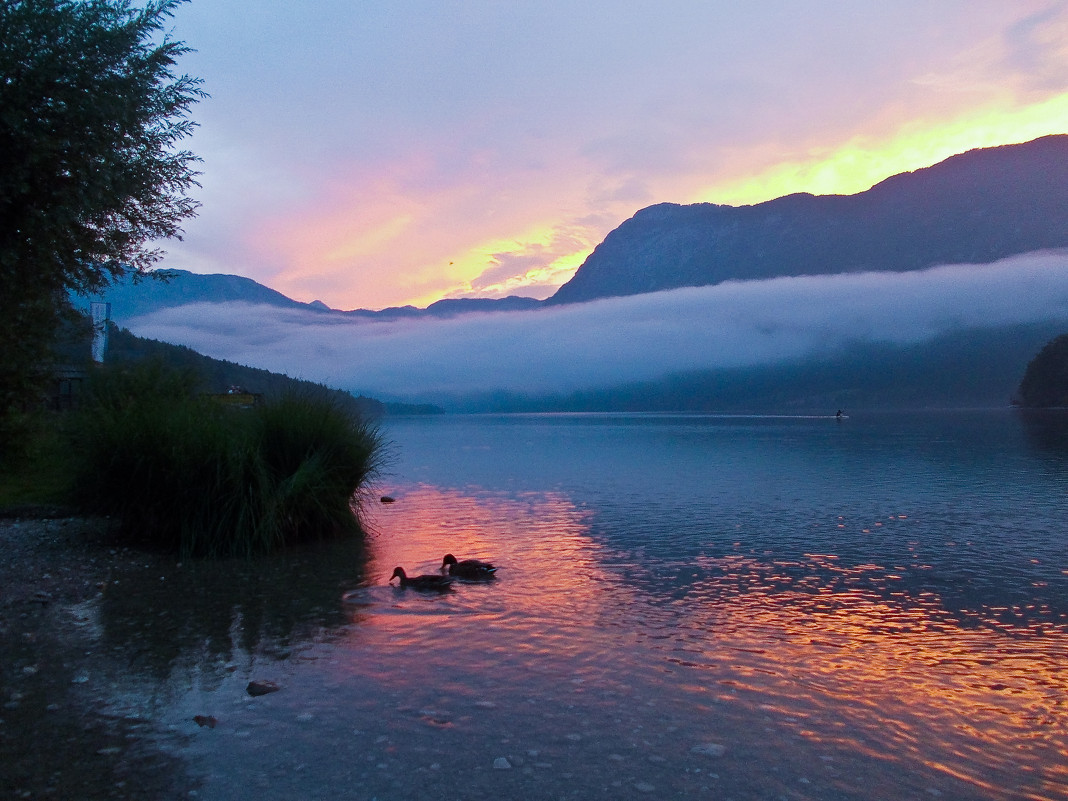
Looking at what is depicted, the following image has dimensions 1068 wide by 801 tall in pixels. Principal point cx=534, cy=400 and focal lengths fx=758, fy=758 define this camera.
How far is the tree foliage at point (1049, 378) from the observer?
464 feet

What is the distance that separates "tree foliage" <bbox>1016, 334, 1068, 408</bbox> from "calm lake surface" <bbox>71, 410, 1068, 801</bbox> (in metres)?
148

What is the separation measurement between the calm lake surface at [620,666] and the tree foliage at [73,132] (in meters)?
5.67

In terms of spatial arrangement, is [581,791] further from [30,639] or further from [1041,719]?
[30,639]

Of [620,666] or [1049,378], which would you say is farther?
[1049,378]

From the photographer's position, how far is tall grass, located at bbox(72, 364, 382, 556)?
1588 centimetres

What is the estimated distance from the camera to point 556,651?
9758mm

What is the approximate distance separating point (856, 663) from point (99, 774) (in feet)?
26.7

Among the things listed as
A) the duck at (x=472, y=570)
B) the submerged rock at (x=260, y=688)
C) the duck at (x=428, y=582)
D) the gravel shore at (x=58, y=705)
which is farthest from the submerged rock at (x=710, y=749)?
the duck at (x=472, y=570)

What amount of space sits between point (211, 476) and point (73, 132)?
7287 mm

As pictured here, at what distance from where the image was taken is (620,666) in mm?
9148

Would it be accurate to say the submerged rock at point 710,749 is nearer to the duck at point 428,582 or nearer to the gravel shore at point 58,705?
the gravel shore at point 58,705

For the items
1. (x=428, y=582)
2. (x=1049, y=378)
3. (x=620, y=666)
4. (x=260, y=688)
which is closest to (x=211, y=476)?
(x=428, y=582)

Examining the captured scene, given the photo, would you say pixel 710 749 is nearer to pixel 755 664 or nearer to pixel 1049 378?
pixel 755 664

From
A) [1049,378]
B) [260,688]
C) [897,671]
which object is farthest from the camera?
[1049,378]
